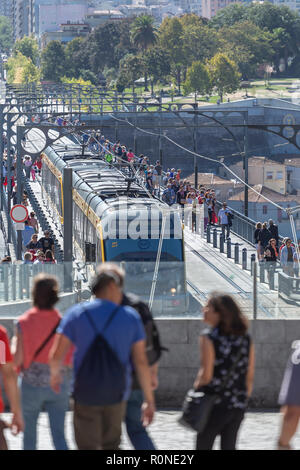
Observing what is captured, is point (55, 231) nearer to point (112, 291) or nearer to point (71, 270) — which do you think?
point (71, 270)

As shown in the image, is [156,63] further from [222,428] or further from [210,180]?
[222,428]

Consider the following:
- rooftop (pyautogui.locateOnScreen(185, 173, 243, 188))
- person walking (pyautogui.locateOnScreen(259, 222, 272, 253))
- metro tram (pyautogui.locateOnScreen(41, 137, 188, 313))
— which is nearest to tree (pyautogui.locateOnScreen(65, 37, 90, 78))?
rooftop (pyautogui.locateOnScreen(185, 173, 243, 188))

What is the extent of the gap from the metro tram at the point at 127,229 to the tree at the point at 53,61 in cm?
13709

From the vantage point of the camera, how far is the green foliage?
127 m

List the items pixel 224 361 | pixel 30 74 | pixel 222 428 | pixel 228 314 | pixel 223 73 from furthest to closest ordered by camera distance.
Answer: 1. pixel 30 74
2. pixel 223 73
3. pixel 222 428
4. pixel 224 361
5. pixel 228 314

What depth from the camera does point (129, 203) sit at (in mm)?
21594

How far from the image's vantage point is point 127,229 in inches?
816

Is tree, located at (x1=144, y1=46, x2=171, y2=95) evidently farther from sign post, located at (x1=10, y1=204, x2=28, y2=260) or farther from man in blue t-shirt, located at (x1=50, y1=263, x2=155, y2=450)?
man in blue t-shirt, located at (x1=50, y1=263, x2=155, y2=450)

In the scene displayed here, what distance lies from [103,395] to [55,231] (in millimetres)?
26768

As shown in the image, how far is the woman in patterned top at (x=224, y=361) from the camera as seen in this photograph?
648 cm

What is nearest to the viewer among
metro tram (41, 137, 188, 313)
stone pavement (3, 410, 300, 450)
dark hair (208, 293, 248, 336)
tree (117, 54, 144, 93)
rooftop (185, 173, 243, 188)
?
dark hair (208, 293, 248, 336)

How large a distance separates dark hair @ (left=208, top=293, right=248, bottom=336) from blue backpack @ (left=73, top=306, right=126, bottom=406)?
2.02 ft

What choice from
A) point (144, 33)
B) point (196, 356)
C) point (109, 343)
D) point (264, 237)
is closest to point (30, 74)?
point (144, 33)

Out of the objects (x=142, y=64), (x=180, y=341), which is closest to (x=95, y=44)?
(x=142, y=64)
